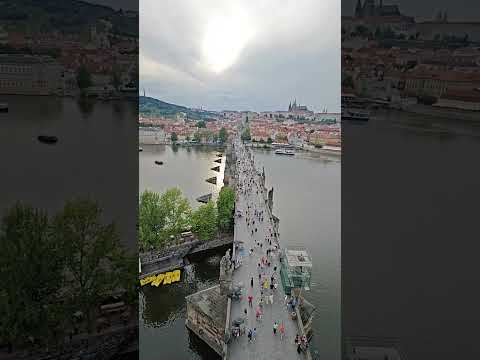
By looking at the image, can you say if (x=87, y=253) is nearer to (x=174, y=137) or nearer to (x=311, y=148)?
(x=174, y=137)

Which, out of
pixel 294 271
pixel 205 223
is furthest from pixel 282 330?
pixel 205 223

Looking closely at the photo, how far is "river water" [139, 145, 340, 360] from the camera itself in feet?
20.3

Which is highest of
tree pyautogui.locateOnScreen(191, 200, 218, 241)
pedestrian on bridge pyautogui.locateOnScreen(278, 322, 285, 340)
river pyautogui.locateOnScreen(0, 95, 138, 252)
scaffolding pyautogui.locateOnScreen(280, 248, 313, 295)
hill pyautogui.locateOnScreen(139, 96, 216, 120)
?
hill pyautogui.locateOnScreen(139, 96, 216, 120)

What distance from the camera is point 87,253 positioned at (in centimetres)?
307

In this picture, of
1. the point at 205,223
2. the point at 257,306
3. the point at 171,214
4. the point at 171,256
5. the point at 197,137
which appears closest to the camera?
the point at 257,306

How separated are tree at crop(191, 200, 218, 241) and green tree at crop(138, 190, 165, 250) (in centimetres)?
104

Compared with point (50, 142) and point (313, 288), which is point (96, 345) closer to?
point (50, 142)

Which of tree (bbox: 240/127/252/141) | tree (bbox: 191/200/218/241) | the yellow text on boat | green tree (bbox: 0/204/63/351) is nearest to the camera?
green tree (bbox: 0/204/63/351)

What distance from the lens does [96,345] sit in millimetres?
3227

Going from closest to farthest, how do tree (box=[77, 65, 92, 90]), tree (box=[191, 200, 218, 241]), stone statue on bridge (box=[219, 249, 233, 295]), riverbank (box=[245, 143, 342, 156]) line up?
1. tree (box=[77, 65, 92, 90])
2. stone statue on bridge (box=[219, 249, 233, 295])
3. tree (box=[191, 200, 218, 241])
4. riverbank (box=[245, 143, 342, 156])

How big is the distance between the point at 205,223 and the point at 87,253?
6.67m

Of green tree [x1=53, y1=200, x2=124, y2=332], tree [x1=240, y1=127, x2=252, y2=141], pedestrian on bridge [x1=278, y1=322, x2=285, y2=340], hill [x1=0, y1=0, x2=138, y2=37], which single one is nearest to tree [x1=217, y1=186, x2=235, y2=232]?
pedestrian on bridge [x1=278, y1=322, x2=285, y2=340]

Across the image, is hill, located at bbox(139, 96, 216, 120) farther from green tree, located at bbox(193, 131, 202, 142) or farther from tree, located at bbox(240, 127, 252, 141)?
tree, located at bbox(240, 127, 252, 141)

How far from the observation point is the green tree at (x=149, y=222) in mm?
8375
